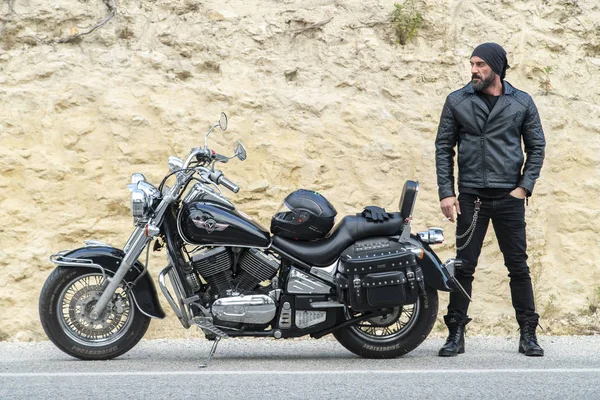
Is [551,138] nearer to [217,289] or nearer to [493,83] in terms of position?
[493,83]

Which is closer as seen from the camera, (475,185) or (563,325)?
(475,185)

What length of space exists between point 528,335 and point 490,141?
4.82 ft

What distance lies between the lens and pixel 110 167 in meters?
9.27

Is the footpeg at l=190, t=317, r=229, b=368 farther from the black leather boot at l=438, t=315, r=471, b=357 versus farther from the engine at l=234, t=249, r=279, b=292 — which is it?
the black leather boot at l=438, t=315, r=471, b=357

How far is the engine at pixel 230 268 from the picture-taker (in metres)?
6.61

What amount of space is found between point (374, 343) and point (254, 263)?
1042 millimetres

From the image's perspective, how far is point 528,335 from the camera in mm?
6941

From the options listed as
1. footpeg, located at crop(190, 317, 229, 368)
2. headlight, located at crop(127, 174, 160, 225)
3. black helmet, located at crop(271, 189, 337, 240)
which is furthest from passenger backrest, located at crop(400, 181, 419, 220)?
headlight, located at crop(127, 174, 160, 225)

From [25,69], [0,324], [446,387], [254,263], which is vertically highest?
→ [25,69]

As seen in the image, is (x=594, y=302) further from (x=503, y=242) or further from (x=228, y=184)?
(x=228, y=184)

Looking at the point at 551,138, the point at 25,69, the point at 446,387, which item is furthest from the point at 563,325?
the point at 25,69

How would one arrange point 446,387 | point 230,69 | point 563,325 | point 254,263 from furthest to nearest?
point 230,69, point 563,325, point 254,263, point 446,387

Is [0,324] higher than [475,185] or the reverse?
the reverse

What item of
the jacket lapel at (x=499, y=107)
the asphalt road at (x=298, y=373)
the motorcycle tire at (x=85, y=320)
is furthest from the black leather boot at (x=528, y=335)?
the motorcycle tire at (x=85, y=320)
